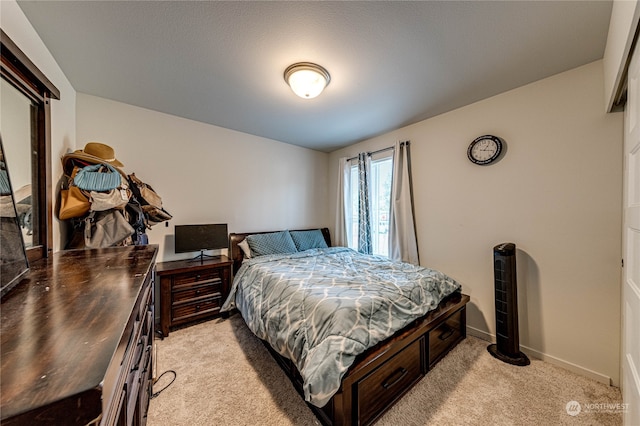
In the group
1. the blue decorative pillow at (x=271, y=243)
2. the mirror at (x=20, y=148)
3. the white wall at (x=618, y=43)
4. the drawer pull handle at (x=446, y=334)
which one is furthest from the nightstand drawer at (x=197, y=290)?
the white wall at (x=618, y=43)

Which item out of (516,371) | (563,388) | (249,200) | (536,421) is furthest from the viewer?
(249,200)

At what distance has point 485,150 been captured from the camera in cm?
232

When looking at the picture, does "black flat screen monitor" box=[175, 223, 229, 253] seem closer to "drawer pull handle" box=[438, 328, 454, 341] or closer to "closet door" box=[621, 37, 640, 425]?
"drawer pull handle" box=[438, 328, 454, 341]

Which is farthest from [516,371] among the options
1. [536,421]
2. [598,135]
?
[598,135]

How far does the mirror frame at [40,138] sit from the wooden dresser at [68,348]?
1.86ft

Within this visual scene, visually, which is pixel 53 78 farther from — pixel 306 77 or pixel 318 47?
pixel 318 47

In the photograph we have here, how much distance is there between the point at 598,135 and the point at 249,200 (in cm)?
352

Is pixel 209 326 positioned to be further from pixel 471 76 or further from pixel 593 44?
pixel 593 44

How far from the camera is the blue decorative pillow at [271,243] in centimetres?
301

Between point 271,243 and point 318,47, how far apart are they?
227 cm

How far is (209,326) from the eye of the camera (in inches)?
100

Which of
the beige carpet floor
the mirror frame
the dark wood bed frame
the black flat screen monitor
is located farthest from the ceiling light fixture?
the beige carpet floor

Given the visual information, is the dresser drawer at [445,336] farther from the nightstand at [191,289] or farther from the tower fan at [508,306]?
the nightstand at [191,289]

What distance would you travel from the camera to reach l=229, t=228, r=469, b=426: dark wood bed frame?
130 cm
